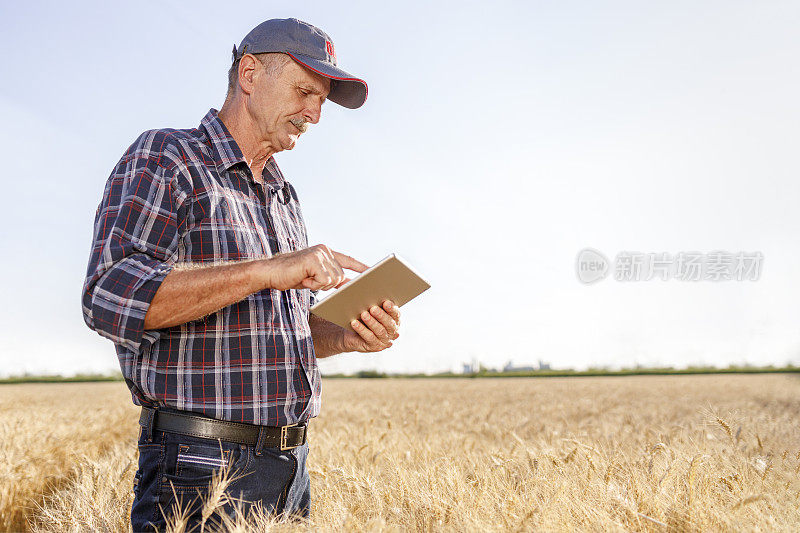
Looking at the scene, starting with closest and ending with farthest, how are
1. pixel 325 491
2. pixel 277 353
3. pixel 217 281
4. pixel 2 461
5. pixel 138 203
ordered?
pixel 217 281 → pixel 138 203 → pixel 277 353 → pixel 325 491 → pixel 2 461

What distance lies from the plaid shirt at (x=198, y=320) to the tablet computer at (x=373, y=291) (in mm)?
218

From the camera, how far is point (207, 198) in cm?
193

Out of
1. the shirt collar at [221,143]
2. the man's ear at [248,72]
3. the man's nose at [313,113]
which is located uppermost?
the man's ear at [248,72]

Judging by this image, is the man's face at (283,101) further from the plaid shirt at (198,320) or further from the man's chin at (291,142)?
the plaid shirt at (198,320)

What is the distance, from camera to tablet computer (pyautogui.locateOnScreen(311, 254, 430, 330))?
1784mm

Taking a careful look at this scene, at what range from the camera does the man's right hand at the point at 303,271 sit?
165 centimetres

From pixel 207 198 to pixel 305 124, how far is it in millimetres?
522

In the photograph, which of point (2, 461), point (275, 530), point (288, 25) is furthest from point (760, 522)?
point (2, 461)

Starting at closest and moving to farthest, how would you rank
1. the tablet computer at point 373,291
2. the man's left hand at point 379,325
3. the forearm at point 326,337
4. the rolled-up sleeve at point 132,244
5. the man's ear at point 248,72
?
1. the rolled-up sleeve at point 132,244
2. the tablet computer at point 373,291
3. the man's left hand at point 379,325
4. the man's ear at point 248,72
5. the forearm at point 326,337

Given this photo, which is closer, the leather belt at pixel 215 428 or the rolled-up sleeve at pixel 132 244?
the rolled-up sleeve at pixel 132 244

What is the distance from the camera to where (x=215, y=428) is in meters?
1.84

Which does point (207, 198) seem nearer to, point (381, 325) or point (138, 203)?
point (138, 203)

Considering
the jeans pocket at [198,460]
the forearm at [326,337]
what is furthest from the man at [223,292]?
the forearm at [326,337]

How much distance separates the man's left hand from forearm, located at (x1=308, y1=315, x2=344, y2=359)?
0.67 ft
